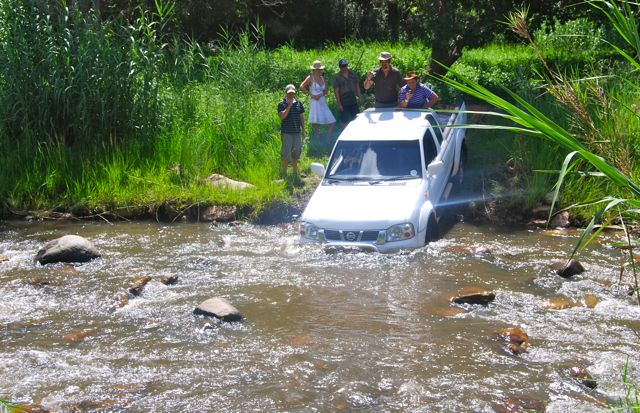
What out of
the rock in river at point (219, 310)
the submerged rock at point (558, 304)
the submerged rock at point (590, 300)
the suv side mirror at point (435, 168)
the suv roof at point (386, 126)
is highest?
the suv roof at point (386, 126)

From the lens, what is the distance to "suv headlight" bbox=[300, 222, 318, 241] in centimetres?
1032

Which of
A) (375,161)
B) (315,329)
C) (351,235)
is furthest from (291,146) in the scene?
(315,329)

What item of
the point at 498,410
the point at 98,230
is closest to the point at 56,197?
the point at 98,230

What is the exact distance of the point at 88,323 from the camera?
8617 mm

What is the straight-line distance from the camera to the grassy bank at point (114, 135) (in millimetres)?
13461

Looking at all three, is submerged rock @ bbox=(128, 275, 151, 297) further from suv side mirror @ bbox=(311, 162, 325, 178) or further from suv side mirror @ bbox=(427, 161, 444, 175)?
suv side mirror @ bbox=(427, 161, 444, 175)

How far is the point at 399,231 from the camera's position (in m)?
10.1

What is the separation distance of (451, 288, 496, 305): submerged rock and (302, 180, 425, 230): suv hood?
1.45 metres

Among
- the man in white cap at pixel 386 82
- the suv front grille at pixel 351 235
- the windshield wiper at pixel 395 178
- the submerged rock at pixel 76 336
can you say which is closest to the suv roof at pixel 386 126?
the windshield wiper at pixel 395 178

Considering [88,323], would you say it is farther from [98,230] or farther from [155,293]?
[98,230]

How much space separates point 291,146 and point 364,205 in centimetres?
378

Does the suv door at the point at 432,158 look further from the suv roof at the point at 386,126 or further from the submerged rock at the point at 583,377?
the submerged rock at the point at 583,377

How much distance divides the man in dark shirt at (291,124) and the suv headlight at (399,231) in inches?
160

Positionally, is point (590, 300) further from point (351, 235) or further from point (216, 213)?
point (216, 213)
